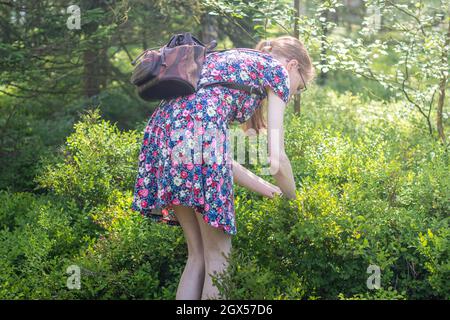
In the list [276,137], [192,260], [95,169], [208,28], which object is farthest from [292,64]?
[208,28]

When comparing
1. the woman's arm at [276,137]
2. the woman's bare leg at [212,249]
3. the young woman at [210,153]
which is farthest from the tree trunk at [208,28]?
the woman's bare leg at [212,249]

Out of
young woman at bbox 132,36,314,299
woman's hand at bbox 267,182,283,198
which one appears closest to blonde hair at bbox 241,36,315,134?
young woman at bbox 132,36,314,299

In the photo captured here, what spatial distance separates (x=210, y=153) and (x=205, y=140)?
0.24ft

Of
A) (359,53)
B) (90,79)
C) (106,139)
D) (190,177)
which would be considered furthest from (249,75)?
(90,79)

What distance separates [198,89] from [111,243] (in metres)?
1.45

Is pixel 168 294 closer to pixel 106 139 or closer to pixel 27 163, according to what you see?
pixel 106 139

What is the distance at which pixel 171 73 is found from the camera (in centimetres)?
365

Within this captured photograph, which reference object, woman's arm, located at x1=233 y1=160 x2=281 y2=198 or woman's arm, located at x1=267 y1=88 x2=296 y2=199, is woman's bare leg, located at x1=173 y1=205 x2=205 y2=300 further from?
woman's arm, located at x1=267 y1=88 x2=296 y2=199

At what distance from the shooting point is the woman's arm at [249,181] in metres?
3.87

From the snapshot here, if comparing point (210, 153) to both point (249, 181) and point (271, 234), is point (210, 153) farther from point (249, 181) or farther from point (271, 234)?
point (271, 234)

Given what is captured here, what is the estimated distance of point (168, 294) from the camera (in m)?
4.16

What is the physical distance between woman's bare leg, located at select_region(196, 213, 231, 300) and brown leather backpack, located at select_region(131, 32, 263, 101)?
2.32 feet

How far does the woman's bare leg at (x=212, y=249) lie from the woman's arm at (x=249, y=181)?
34cm

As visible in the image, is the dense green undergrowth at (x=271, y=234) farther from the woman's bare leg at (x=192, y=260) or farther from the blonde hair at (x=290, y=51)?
the blonde hair at (x=290, y=51)
